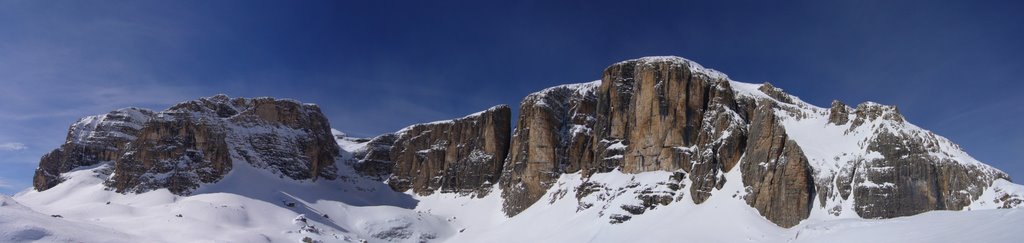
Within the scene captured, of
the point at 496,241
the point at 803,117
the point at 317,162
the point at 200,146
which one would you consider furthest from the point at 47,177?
the point at 803,117

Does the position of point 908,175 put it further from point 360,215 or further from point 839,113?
point 360,215

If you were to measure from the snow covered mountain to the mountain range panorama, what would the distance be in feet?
0.89

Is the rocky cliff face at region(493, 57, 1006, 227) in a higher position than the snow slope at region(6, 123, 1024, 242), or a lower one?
higher

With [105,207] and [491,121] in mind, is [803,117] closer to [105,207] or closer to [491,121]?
[491,121]

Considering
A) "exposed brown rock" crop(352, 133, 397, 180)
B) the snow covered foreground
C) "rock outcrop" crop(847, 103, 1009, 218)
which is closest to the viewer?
"rock outcrop" crop(847, 103, 1009, 218)

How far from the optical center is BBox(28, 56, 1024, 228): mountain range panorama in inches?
2869

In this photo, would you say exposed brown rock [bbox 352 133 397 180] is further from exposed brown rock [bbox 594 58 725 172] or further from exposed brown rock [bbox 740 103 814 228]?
exposed brown rock [bbox 740 103 814 228]

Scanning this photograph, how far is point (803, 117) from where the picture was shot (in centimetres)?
8912

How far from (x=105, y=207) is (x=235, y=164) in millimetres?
28837

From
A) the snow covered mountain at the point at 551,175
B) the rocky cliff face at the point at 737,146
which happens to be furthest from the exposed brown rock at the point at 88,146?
the rocky cliff face at the point at 737,146

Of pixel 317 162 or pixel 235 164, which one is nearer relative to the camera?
pixel 235 164

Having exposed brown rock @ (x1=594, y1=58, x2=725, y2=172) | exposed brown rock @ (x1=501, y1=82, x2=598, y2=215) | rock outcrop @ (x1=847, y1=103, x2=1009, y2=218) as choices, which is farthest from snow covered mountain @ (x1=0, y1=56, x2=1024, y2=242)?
exposed brown rock @ (x1=501, y1=82, x2=598, y2=215)

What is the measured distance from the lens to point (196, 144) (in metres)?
157

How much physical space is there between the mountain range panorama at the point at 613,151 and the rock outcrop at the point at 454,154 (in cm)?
36
